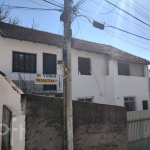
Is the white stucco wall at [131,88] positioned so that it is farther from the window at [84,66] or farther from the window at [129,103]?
the window at [84,66]

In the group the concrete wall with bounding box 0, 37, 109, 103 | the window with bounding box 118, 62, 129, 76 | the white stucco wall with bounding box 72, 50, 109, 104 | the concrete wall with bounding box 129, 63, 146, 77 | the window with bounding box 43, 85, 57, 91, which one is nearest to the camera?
the concrete wall with bounding box 0, 37, 109, 103

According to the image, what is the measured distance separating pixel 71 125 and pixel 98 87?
7.86 metres

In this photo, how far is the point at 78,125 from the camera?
639 cm

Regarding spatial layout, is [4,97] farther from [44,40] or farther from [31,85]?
[44,40]

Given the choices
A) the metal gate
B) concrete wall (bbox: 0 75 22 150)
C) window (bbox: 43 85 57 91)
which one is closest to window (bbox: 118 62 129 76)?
window (bbox: 43 85 57 91)

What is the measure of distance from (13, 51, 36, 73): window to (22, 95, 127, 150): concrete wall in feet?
17.2

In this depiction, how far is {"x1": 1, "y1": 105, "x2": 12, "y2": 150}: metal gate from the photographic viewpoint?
18.2ft

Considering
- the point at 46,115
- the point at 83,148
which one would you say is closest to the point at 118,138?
the point at 83,148

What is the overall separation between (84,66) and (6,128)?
8.15 metres

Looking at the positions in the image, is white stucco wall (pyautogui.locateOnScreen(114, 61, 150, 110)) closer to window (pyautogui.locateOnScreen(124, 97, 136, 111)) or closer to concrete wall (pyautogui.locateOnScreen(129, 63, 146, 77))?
concrete wall (pyautogui.locateOnScreen(129, 63, 146, 77))

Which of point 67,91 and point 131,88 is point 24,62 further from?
point 131,88

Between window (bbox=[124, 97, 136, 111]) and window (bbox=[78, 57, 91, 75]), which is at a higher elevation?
window (bbox=[78, 57, 91, 75])

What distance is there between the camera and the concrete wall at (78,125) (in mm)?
5493

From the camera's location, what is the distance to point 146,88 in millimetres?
15484
